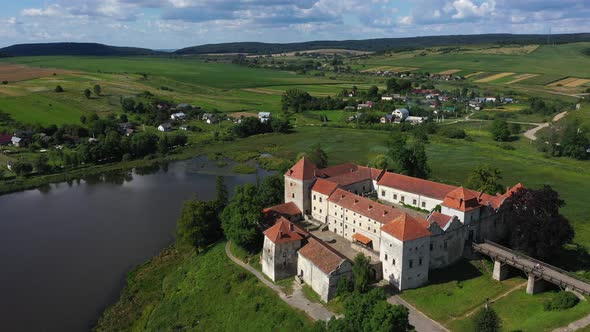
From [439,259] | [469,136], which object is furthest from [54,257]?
[469,136]

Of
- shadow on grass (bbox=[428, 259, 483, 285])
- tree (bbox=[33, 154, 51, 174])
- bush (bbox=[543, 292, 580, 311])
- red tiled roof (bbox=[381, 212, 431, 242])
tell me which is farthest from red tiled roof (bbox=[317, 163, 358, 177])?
tree (bbox=[33, 154, 51, 174])

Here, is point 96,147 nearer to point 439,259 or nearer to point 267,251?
point 267,251

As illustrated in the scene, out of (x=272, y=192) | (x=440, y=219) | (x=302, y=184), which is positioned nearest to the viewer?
(x=440, y=219)

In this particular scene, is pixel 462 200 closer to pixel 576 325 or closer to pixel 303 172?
pixel 576 325

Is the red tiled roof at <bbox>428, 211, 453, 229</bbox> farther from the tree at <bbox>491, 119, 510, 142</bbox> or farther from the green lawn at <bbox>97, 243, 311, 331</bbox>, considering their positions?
the tree at <bbox>491, 119, 510, 142</bbox>

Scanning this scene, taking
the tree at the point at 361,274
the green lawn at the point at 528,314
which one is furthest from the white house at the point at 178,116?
the green lawn at the point at 528,314

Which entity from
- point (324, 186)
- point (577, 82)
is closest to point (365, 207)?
point (324, 186)
